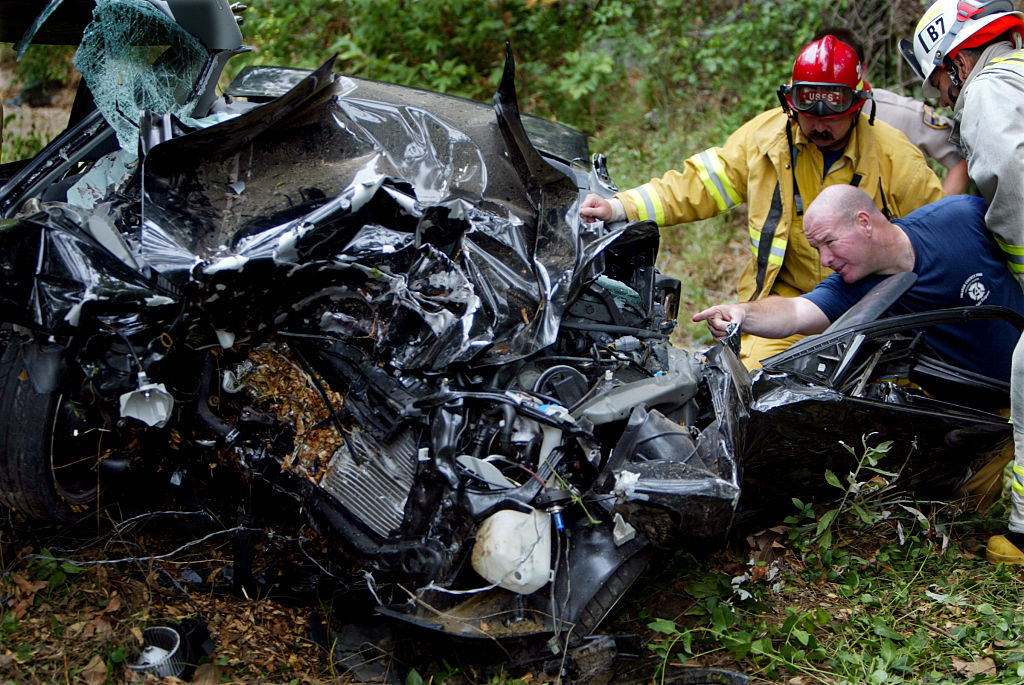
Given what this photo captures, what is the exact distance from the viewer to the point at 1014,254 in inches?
132

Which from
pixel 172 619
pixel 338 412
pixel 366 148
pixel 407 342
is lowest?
pixel 172 619

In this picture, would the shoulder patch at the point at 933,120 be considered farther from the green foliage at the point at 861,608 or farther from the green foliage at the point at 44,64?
the green foliage at the point at 44,64

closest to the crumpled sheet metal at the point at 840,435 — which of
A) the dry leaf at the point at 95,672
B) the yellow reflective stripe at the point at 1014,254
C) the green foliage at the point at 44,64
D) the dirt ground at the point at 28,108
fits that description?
the yellow reflective stripe at the point at 1014,254

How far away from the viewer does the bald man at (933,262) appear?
133 inches

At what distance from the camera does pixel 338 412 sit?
2.74m

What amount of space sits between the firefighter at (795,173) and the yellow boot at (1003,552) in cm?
118

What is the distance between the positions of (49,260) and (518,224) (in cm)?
144

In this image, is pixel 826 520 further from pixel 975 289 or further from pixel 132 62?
pixel 132 62

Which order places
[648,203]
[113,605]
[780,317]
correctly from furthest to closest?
1. [648,203]
2. [780,317]
3. [113,605]

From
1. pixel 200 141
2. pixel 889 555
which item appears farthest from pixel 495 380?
pixel 889 555

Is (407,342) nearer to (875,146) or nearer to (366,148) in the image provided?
(366,148)

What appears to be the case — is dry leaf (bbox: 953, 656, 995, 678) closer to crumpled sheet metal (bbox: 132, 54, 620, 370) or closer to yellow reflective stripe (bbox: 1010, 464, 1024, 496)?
yellow reflective stripe (bbox: 1010, 464, 1024, 496)

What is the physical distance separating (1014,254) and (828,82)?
1.12m

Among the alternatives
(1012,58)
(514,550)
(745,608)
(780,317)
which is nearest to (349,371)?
(514,550)
